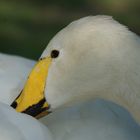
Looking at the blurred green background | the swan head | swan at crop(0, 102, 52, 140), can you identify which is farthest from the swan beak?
the blurred green background

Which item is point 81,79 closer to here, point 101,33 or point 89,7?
point 101,33

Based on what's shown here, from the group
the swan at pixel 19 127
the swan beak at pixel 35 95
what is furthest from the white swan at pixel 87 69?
the swan at pixel 19 127

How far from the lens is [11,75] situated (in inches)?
136

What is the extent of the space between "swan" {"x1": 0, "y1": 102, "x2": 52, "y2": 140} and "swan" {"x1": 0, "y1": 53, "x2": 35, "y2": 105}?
418mm

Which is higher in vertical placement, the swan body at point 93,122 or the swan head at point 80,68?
the swan head at point 80,68

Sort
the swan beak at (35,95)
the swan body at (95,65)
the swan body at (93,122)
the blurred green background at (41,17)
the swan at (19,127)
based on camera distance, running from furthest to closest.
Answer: the blurred green background at (41,17) → the swan beak at (35,95) → the swan body at (95,65) → the swan body at (93,122) → the swan at (19,127)

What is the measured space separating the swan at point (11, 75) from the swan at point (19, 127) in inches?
16.5

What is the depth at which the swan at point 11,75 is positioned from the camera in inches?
131

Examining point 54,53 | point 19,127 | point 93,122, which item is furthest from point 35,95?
point 19,127

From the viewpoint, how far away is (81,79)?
3277 mm

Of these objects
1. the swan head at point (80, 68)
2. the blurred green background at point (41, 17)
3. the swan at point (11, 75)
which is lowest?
the blurred green background at point (41, 17)

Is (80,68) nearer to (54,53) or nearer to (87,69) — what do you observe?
(87,69)

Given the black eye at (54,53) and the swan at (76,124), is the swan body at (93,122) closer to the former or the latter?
the swan at (76,124)

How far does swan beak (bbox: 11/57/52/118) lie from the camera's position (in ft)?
10.6
